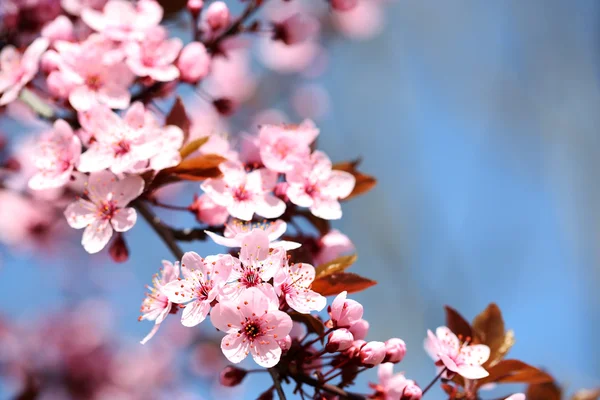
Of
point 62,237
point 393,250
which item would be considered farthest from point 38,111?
point 393,250

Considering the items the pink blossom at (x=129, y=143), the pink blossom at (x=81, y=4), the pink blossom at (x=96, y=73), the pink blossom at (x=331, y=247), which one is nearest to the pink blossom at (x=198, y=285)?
the pink blossom at (x=129, y=143)

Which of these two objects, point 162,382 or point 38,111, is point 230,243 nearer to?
point 38,111

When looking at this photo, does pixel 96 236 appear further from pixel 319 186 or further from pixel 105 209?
pixel 319 186

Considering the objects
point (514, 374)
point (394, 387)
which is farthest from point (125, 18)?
point (514, 374)

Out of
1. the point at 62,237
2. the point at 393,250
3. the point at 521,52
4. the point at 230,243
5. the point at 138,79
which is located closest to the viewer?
the point at 230,243

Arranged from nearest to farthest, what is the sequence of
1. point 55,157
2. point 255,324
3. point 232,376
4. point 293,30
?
1. point 255,324
2. point 232,376
3. point 55,157
4. point 293,30

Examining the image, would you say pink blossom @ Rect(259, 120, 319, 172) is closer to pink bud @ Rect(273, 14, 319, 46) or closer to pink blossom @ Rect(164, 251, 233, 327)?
pink blossom @ Rect(164, 251, 233, 327)
